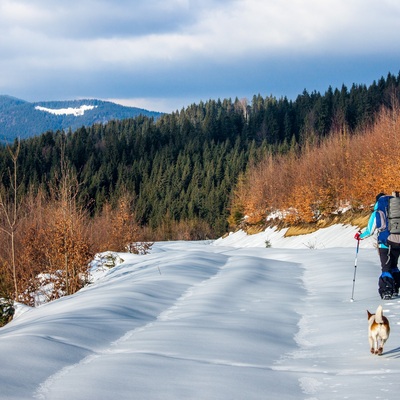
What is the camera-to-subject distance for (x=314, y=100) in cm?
16088

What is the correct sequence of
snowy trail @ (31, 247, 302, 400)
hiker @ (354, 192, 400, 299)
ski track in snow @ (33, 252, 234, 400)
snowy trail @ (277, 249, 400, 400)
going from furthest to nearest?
hiker @ (354, 192, 400, 299)
snowy trail @ (277, 249, 400, 400)
snowy trail @ (31, 247, 302, 400)
ski track in snow @ (33, 252, 234, 400)

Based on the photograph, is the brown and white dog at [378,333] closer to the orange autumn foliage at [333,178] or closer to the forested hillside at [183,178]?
the forested hillside at [183,178]

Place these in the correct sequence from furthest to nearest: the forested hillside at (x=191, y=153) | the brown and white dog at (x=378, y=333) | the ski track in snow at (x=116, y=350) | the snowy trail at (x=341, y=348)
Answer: the forested hillside at (x=191, y=153), the brown and white dog at (x=378, y=333), the snowy trail at (x=341, y=348), the ski track in snow at (x=116, y=350)

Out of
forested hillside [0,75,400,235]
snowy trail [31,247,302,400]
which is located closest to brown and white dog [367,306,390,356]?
snowy trail [31,247,302,400]

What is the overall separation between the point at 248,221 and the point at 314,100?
105014 millimetres

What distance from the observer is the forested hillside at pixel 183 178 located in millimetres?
18344

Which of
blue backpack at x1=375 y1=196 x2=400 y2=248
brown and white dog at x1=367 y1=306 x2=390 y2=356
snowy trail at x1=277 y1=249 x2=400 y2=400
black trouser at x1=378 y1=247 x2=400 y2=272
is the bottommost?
snowy trail at x1=277 y1=249 x2=400 y2=400

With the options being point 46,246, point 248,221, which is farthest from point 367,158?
point 46,246

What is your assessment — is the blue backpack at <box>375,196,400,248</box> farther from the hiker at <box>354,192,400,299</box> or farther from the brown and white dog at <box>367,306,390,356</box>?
the brown and white dog at <box>367,306,390,356</box>

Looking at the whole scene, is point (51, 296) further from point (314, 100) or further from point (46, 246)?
point (314, 100)

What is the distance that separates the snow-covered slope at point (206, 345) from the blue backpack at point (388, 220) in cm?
A: 104

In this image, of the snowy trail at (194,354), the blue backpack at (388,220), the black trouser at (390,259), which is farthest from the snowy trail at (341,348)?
the blue backpack at (388,220)

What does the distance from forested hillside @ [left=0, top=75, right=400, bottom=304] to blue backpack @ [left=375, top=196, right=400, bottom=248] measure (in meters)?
9.09

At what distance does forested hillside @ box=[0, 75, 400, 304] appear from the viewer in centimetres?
1834
